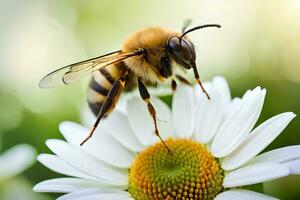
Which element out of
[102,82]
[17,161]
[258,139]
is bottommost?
[17,161]

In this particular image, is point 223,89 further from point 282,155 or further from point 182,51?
point 282,155

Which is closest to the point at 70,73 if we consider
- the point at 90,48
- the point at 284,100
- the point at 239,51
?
the point at 284,100

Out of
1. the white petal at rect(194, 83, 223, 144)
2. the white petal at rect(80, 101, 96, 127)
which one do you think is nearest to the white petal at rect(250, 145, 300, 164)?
the white petal at rect(194, 83, 223, 144)

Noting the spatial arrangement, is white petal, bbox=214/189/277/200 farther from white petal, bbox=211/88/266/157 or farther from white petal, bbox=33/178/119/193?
white petal, bbox=33/178/119/193

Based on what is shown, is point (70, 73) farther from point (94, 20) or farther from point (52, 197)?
point (94, 20)

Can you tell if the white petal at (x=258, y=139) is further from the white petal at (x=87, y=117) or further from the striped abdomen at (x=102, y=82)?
the white petal at (x=87, y=117)

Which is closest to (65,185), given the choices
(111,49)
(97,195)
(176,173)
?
(97,195)

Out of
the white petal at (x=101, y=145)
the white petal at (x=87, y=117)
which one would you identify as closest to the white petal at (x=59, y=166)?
the white petal at (x=101, y=145)
